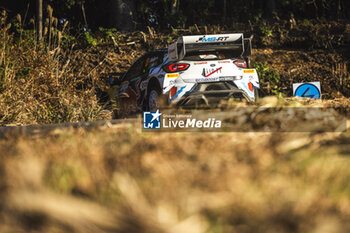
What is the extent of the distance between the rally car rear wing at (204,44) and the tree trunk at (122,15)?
34.7 feet

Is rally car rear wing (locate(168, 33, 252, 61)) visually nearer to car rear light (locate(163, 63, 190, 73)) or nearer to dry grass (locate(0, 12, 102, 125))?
car rear light (locate(163, 63, 190, 73))

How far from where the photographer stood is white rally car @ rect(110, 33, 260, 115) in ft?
24.3

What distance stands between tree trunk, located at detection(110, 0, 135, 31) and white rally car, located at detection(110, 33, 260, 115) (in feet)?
32.8

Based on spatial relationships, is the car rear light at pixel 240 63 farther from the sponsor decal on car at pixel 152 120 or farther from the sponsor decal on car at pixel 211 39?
the sponsor decal on car at pixel 152 120

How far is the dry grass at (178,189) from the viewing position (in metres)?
0.91

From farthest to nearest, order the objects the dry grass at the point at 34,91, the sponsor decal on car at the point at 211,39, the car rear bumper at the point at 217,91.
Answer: the sponsor decal on car at the point at 211,39, the car rear bumper at the point at 217,91, the dry grass at the point at 34,91

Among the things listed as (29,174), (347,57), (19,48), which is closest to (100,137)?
(29,174)

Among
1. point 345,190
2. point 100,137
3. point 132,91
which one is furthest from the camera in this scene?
point 132,91

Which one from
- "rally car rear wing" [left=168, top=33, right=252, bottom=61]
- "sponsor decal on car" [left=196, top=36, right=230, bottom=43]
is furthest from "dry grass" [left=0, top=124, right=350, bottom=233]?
"sponsor decal on car" [left=196, top=36, right=230, bottom=43]

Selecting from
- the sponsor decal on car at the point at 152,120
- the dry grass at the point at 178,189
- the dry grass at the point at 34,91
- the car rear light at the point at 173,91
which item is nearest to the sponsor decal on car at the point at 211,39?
the car rear light at the point at 173,91

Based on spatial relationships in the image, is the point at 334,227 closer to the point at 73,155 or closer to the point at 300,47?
the point at 73,155

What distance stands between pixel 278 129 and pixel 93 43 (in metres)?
14.5

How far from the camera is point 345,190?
3.41ft

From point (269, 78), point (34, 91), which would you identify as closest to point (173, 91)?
point (34, 91)
